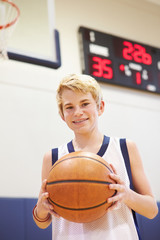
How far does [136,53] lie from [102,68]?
56 centimetres

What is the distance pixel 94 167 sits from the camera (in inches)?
46.1

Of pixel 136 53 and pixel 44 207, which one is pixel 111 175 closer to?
pixel 44 207

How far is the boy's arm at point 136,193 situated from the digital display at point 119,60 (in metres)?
1.90

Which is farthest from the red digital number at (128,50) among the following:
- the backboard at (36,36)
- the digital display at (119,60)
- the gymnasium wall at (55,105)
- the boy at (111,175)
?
the boy at (111,175)

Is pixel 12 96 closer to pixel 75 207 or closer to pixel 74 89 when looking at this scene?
pixel 74 89

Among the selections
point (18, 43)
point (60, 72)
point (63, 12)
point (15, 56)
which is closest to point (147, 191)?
point (15, 56)

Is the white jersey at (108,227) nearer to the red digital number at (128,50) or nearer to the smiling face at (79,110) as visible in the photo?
the smiling face at (79,110)

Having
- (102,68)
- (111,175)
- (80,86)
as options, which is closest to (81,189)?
(111,175)

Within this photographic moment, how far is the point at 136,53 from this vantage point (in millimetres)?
3555

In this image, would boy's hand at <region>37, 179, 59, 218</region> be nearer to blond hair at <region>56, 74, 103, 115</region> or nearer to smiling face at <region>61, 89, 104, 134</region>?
smiling face at <region>61, 89, 104, 134</region>

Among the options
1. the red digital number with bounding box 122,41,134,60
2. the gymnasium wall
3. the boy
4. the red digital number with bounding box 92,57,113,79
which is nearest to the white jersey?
the boy

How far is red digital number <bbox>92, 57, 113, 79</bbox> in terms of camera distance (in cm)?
320

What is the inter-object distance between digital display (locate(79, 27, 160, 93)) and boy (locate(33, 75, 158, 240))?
177cm

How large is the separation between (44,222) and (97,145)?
1.35 feet
